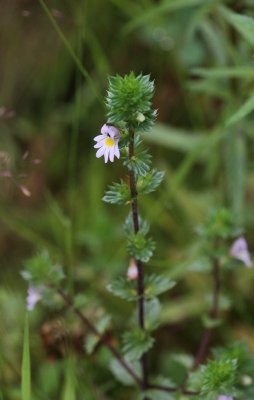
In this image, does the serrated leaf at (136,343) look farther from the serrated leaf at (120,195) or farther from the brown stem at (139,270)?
the serrated leaf at (120,195)

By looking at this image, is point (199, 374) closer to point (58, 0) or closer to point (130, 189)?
point (130, 189)

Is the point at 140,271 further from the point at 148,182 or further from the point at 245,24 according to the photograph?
the point at 245,24

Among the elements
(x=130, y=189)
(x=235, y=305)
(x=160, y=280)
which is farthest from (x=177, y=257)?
(x=130, y=189)

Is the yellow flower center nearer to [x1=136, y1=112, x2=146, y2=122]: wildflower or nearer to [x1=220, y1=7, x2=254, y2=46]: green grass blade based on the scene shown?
[x1=136, y1=112, x2=146, y2=122]: wildflower

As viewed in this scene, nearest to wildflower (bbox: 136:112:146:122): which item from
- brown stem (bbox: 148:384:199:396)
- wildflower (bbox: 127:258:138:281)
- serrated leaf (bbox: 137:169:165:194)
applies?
serrated leaf (bbox: 137:169:165:194)

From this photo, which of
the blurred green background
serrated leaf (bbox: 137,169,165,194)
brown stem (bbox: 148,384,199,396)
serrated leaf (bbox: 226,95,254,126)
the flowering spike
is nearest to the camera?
the flowering spike

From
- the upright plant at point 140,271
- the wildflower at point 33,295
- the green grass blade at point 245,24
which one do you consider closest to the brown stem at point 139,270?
the upright plant at point 140,271
